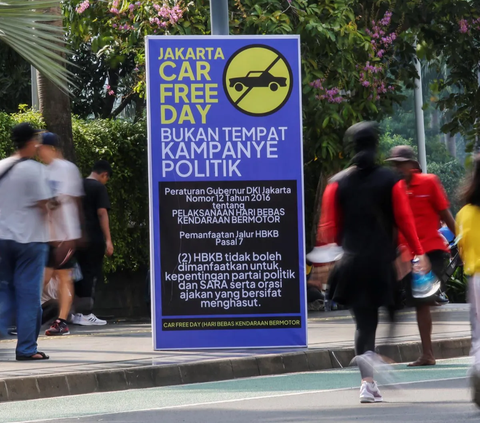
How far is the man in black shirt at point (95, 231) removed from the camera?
11.1 metres

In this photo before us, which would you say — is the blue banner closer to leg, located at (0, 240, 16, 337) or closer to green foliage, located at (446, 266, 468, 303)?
leg, located at (0, 240, 16, 337)

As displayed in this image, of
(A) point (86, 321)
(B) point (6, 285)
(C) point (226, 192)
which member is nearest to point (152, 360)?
(B) point (6, 285)

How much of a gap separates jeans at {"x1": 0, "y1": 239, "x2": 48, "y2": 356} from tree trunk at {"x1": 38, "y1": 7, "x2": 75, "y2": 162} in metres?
5.15

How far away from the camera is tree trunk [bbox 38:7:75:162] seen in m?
14.2

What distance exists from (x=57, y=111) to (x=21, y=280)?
18.9ft

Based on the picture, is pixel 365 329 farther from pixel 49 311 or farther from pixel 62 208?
pixel 49 311

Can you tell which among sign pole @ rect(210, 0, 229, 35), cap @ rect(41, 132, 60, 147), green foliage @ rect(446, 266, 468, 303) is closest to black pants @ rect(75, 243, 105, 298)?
cap @ rect(41, 132, 60, 147)

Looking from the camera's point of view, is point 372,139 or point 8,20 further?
point 8,20

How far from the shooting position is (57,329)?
11.9m

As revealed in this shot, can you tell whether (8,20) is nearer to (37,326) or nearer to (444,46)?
(37,326)

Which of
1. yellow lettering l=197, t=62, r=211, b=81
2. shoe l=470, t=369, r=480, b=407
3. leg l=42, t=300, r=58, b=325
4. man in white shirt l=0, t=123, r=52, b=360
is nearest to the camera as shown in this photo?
shoe l=470, t=369, r=480, b=407

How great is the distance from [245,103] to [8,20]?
111 inches

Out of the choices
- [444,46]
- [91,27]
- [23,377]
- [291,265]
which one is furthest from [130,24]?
[23,377]

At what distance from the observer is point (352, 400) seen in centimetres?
741
